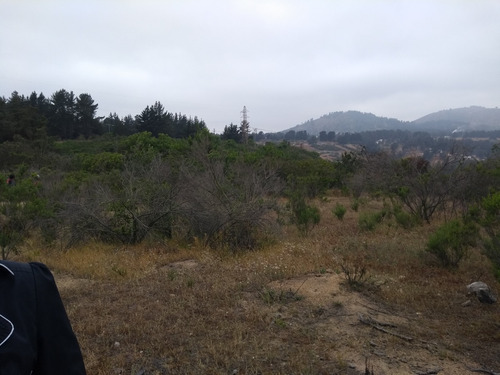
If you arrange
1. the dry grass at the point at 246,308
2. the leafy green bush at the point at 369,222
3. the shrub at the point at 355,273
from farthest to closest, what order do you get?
the leafy green bush at the point at 369,222
the shrub at the point at 355,273
the dry grass at the point at 246,308

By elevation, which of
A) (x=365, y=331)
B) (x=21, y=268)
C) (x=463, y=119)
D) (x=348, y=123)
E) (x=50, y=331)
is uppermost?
(x=463, y=119)

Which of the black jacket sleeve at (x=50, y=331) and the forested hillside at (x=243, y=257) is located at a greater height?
the black jacket sleeve at (x=50, y=331)

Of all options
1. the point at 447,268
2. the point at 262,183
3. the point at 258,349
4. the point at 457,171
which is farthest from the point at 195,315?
the point at 457,171

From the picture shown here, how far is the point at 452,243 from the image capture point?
6336 mm

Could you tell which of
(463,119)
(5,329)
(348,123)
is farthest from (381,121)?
(5,329)

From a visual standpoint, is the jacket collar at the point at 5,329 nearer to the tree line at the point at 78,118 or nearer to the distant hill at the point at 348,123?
the tree line at the point at 78,118

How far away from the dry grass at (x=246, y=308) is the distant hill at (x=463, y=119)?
116 metres

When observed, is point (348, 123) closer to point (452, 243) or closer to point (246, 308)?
point (452, 243)

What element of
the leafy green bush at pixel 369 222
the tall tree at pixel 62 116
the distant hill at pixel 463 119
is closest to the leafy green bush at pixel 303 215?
the leafy green bush at pixel 369 222

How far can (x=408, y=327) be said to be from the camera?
4.30 m

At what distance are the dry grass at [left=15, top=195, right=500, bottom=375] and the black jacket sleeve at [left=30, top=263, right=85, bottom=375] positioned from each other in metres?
2.38

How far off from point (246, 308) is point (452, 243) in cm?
374

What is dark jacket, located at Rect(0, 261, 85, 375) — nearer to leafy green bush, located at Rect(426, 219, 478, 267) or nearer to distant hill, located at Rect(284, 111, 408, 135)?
leafy green bush, located at Rect(426, 219, 478, 267)

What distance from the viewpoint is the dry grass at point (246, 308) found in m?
3.63
